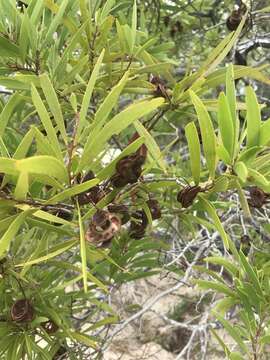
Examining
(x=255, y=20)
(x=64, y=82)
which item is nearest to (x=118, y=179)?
(x=64, y=82)

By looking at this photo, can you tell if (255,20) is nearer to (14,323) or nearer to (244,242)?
(244,242)

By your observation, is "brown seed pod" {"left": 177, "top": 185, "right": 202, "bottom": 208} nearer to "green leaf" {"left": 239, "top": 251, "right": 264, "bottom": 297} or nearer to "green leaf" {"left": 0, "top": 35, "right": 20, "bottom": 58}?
"green leaf" {"left": 239, "top": 251, "right": 264, "bottom": 297}

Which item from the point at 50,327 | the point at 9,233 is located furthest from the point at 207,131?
the point at 50,327

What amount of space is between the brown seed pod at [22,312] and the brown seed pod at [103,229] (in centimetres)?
30

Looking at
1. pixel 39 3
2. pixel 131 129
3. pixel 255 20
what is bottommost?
pixel 131 129

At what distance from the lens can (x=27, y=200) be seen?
594 mm

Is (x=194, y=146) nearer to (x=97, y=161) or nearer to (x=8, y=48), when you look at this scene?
(x=97, y=161)

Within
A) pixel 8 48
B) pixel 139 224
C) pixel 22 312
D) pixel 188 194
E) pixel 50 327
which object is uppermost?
pixel 8 48

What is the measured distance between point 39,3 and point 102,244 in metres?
0.36

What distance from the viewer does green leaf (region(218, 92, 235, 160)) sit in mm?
553

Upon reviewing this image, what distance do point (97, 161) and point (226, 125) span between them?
0.15 metres

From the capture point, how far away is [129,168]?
1.89 feet

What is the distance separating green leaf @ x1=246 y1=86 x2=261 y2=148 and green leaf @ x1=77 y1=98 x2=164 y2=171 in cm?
10

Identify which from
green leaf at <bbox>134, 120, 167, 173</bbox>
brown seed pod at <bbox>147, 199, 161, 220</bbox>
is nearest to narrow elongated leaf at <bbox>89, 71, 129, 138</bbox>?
green leaf at <bbox>134, 120, 167, 173</bbox>
